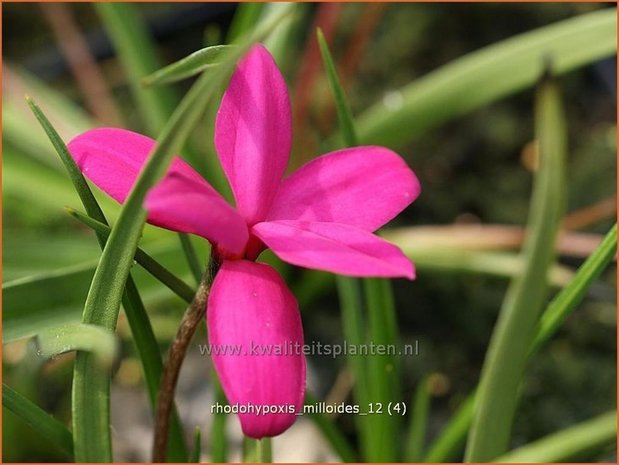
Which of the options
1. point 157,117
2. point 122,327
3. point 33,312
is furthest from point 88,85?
point 33,312

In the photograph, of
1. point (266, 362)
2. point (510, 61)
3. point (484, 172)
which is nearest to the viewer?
point (266, 362)

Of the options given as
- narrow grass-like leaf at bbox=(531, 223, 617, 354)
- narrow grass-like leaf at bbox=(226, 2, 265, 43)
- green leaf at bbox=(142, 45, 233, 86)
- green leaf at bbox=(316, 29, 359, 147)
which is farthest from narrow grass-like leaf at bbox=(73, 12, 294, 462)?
narrow grass-like leaf at bbox=(226, 2, 265, 43)

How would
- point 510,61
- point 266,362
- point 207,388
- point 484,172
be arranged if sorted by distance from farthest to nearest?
point 484,172 → point 207,388 → point 510,61 → point 266,362

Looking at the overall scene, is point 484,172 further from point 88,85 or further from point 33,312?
→ point 33,312

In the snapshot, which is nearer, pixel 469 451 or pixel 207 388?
pixel 469 451

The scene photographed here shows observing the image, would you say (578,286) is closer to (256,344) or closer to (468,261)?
(256,344)

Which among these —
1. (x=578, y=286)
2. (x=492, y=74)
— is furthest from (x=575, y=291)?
(x=492, y=74)

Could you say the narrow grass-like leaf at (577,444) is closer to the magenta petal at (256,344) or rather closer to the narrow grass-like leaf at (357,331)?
the narrow grass-like leaf at (357,331)

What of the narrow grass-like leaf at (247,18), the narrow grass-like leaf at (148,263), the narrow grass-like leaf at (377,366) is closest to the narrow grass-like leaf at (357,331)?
the narrow grass-like leaf at (377,366)
